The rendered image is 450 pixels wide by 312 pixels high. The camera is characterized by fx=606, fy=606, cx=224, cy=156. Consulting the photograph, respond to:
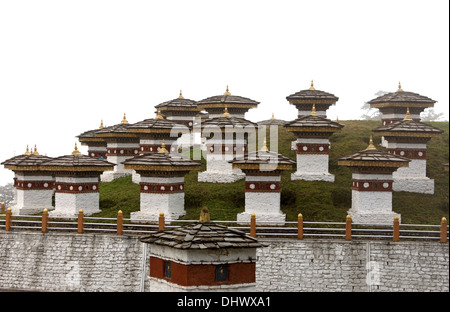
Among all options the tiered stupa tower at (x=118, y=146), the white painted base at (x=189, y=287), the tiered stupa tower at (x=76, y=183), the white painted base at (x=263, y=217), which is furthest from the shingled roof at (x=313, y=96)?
the white painted base at (x=189, y=287)

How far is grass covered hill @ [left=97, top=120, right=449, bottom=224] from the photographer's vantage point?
93.6 feet

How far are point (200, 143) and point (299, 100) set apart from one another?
8.19 meters

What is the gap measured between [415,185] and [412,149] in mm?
1976

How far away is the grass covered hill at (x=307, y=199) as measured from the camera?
28531 mm

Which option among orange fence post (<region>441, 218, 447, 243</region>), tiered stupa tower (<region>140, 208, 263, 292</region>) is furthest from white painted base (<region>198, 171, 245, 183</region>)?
tiered stupa tower (<region>140, 208, 263, 292</region>)

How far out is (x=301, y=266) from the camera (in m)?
24.8

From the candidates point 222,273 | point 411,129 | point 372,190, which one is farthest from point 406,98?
point 222,273

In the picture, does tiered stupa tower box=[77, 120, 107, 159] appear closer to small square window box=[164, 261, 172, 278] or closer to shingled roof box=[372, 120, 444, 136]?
shingled roof box=[372, 120, 444, 136]

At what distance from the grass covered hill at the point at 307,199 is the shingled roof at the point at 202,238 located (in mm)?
13475

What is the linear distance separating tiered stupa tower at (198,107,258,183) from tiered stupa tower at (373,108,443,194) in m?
7.60

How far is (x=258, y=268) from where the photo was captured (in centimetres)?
2486

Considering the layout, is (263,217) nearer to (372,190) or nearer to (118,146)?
(372,190)

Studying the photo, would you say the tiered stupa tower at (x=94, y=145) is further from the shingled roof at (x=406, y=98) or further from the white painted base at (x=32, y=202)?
the shingled roof at (x=406, y=98)

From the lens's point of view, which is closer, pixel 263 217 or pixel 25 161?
pixel 263 217
